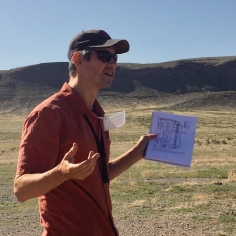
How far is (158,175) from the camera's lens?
56.1 ft

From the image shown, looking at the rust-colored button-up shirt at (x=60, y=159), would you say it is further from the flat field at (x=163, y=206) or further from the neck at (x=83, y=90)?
the flat field at (x=163, y=206)

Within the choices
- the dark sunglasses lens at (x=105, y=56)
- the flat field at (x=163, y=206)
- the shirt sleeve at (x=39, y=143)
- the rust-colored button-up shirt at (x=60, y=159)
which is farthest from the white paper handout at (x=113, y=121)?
the flat field at (x=163, y=206)

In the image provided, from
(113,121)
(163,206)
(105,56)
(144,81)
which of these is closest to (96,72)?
(105,56)

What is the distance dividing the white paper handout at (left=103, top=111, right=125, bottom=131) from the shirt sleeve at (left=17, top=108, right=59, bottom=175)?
0.54 meters

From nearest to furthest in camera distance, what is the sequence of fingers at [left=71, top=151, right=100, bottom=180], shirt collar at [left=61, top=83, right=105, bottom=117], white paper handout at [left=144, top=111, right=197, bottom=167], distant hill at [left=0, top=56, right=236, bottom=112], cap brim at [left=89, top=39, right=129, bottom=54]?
fingers at [left=71, top=151, right=100, bottom=180]
shirt collar at [left=61, top=83, right=105, bottom=117]
cap brim at [left=89, top=39, right=129, bottom=54]
white paper handout at [left=144, top=111, right=197, bottom=167]
distant hill at [left=0, top=56, right=236, bottom=112]

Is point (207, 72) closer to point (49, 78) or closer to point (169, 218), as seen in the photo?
point (49, 78)

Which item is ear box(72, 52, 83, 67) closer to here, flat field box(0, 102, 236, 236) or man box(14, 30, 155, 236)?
man box(14, 30, 155, 236)

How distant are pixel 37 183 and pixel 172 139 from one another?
5.26ft

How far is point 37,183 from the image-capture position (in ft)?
7.29

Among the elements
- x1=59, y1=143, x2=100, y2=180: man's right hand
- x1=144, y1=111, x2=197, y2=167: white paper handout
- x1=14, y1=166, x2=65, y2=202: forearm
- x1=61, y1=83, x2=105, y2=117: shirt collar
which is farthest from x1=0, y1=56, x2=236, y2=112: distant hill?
x1=59, y1=143, x2=100, y2=180: man's right hand

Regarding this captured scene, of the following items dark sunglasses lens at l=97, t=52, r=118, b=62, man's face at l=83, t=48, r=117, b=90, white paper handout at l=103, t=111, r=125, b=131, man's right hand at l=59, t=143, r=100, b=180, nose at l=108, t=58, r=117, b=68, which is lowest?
man's right hand at l=59, t=143, r=100, b=180

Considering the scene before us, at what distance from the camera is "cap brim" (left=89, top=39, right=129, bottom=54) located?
280 cm

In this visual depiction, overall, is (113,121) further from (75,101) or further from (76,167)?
(76,167)

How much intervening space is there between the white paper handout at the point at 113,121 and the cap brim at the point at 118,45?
43 centimetres
